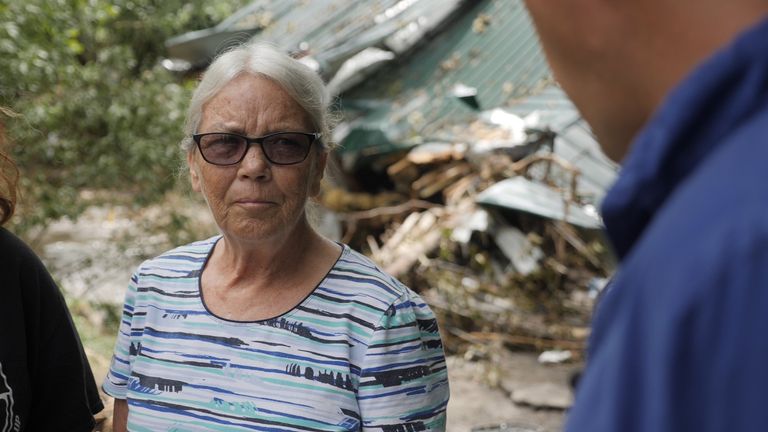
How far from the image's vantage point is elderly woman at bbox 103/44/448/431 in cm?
185

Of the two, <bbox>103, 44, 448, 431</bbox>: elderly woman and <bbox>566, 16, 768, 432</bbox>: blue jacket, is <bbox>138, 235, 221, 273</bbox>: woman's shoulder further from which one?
<bbox>566, 16, 768, 432</bbox>: blue jacket

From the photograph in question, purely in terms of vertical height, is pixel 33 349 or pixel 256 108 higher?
Result: pixel 256 108

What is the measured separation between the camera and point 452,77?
8008 mm

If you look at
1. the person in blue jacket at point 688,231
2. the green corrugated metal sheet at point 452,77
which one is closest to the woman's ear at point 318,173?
the person in blue jacket at point 688,231

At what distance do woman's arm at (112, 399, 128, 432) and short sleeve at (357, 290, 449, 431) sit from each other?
0.69 metres

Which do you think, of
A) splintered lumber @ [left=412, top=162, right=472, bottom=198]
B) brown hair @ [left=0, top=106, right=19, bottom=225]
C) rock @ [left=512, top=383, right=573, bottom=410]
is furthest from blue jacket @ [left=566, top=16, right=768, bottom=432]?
splintered lumber @ [left=412, top=162, right=472, bottom=198]

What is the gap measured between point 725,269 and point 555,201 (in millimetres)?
5760

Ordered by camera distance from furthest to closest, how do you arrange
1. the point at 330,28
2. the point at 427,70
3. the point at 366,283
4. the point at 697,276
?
1. the point at 330,28
2. the point at 427,70
3. the point at 366,283
4. the point at 697,276

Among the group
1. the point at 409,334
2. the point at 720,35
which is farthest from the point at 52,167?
the point at 720,35

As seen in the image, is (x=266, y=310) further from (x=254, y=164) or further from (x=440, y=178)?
(x=440, y=178)

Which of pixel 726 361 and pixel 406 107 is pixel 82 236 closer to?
pixel 406 107

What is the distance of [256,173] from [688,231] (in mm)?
1543

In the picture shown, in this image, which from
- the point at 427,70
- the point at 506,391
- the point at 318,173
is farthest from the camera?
the point at 427,70

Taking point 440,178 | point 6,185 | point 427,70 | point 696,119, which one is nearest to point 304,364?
point 6,185
